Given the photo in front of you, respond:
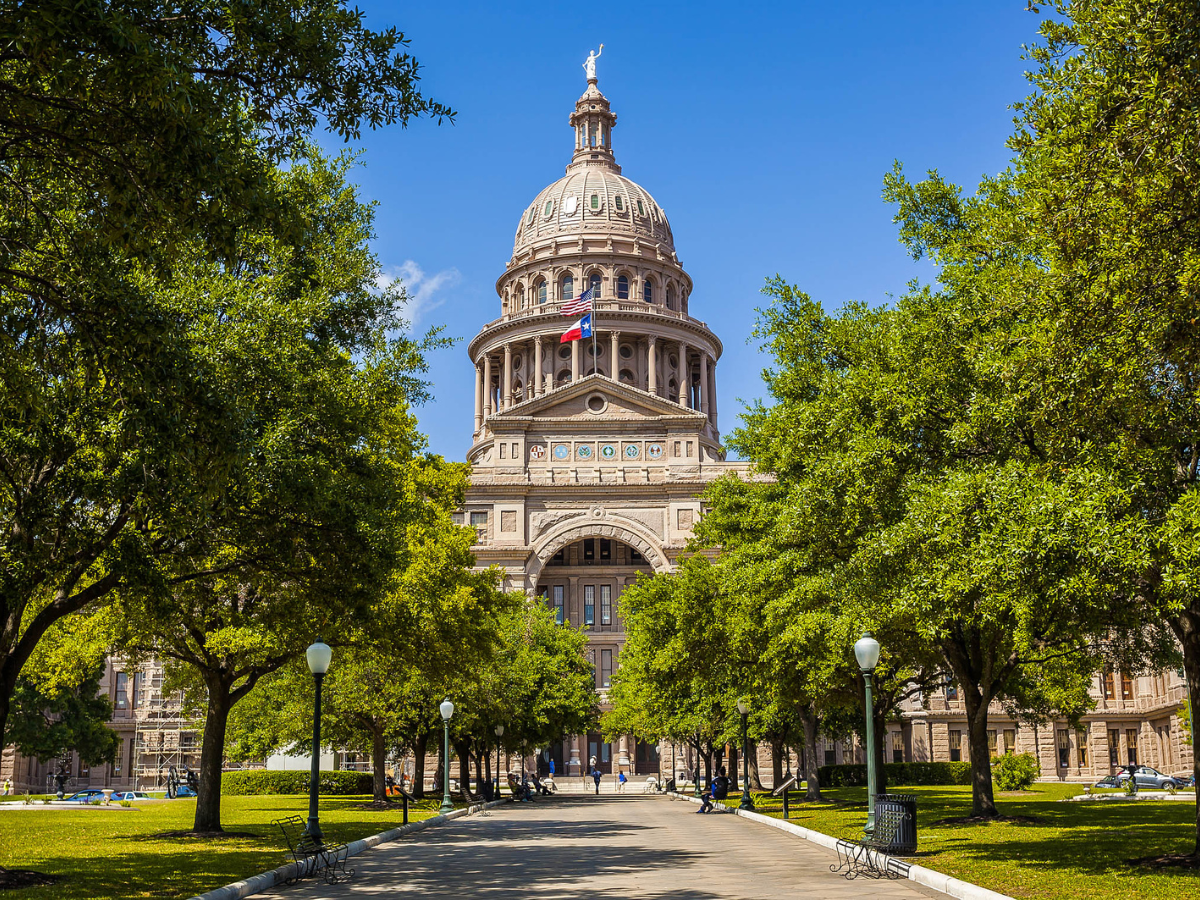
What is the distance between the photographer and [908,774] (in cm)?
7025

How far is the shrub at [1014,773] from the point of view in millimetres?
53781

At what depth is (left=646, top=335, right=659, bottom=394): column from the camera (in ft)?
359

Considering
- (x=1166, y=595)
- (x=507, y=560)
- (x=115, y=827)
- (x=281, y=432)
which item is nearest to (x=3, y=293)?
(x=281, y=432)

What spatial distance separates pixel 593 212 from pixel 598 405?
35.9 metres

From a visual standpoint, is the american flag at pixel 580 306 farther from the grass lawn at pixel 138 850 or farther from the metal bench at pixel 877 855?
the metal bench at pixel 877 855

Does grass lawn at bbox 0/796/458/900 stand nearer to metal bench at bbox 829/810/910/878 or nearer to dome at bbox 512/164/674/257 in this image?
metal bench at bbox 829/810/910/878

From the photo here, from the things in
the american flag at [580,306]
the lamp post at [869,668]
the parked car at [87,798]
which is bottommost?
the parked car at [87,798]

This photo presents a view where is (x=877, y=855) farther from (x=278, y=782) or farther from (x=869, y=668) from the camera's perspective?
(x=278, y=782)

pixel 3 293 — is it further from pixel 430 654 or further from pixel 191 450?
pixel 430 654

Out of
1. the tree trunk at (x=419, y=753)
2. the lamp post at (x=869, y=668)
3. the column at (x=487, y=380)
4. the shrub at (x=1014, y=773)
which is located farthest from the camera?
the column at (x=487, y=380)

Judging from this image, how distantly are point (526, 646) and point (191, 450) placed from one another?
45.2 m

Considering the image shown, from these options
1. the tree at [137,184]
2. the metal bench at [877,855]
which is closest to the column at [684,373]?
the metal bench at [877,855]

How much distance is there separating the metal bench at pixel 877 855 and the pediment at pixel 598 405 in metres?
70.2

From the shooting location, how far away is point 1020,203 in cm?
1825
